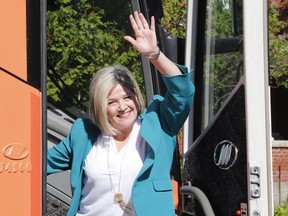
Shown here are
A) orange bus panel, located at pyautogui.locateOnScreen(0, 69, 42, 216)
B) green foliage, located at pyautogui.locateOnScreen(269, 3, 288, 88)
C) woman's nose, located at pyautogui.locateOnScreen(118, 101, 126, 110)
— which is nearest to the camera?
orange bus panel, located at pyautogui.locateOnScreen(0, 69, 42, 216)

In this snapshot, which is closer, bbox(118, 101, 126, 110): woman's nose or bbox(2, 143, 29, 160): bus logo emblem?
bbox(2, 143, 29, 160): bus logo emblem

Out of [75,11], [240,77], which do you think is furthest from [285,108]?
[240,77]

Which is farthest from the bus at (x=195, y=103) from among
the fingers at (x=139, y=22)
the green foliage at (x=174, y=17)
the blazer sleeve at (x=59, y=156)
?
the green foliage at (x=174, y=17)

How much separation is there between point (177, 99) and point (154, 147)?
23cm

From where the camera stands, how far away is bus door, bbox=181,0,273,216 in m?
2.76

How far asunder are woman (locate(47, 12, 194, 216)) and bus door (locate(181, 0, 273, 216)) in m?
0.26

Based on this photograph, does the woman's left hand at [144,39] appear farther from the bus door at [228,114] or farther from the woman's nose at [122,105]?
the bus door at [228,114]

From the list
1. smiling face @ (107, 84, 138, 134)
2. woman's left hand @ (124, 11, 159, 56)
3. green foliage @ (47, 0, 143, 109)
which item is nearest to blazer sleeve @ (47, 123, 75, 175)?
smiling face @ (107, 84, 138, 134)

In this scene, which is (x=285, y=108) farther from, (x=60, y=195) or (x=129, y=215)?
(x=129, y=215)

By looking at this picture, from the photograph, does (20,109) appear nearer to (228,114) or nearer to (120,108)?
(120,108)

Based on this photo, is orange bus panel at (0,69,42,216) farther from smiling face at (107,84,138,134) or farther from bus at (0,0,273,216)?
smiling face at (107,84,138,134)

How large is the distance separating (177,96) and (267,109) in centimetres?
40

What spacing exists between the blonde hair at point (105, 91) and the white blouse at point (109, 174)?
0.09m

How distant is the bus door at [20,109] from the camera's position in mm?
2445
